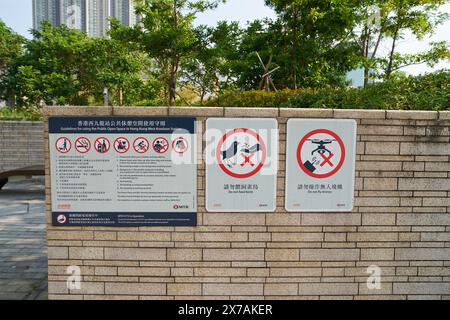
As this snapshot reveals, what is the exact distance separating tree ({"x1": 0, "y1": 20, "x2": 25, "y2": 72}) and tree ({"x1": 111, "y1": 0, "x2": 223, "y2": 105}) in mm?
13194

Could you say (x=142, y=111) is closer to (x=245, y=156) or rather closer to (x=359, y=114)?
(x=245, y=156)

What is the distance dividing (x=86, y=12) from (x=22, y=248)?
3997 cm

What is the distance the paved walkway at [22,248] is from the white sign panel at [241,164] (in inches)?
101

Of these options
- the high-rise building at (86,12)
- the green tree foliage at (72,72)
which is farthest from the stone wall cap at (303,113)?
the high-rise building at (86,12)

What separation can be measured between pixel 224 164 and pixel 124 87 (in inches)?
620

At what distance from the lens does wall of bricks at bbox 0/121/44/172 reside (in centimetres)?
1351

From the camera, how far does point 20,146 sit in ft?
44.5

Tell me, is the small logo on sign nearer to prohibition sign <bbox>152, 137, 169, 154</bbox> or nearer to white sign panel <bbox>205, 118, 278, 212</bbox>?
prohibition sign <bbox>152, 137, 169, 154</bbox>

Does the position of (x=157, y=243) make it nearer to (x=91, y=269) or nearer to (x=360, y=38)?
(x=91, y=269)

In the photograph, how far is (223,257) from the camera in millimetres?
3598

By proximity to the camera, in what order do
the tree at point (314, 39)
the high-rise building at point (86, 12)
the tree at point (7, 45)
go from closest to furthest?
the tree at point (314, 39) < the tree at point (7, 45) < the high-rise building at point (86, 12)

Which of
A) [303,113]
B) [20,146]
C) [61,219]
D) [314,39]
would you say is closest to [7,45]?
[20,146]

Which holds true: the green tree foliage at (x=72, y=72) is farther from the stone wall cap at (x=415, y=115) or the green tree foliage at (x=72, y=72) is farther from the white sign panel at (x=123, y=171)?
the stone wall cap at (x=415, y=115)

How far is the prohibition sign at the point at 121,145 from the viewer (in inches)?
136
